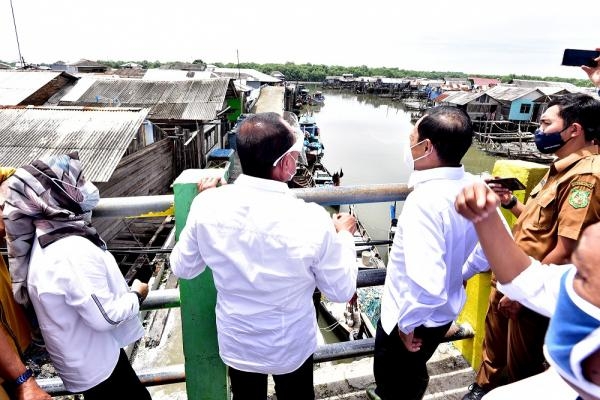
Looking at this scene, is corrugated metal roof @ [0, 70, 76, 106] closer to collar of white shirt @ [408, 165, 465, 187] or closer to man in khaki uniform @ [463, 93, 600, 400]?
collar of white shirt @ [408, 165, 465, 187]

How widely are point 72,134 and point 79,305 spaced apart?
9.86 m

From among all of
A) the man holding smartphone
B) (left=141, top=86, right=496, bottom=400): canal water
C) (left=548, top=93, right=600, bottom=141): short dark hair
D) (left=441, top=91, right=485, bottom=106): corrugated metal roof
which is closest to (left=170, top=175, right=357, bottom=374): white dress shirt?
(left=141, top=86, right=496, bottom=400): canal water

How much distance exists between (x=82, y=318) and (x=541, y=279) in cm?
183

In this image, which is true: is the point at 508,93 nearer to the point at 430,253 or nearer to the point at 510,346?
the point at 510,346

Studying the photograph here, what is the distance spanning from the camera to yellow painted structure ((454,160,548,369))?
2326 millimetres

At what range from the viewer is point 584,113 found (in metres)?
2.04

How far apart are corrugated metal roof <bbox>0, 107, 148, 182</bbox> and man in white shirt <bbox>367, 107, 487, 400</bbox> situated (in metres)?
7.94

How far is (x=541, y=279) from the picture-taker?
3.71 ft

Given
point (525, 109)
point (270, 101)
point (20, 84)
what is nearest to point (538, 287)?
point (20, 84)

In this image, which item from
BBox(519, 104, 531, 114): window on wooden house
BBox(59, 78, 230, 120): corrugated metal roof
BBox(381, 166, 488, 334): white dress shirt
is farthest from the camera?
BBox(519, 104, 531, 114): window on wooden house

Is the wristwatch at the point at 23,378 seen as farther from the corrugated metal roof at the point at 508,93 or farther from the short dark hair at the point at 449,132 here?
the corrugated metal roof at the point at 508,93

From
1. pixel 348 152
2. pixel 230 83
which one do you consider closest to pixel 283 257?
pixel 230 83

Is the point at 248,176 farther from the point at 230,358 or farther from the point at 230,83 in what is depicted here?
the point at 230,83

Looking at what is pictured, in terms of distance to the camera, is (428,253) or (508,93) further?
(508,93)
